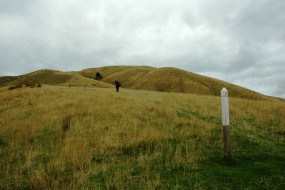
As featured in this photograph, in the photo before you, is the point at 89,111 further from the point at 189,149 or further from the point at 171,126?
the point at 189,149

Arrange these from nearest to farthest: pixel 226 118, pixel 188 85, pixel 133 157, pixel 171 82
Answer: pixel 226 118 < pixel 133 157 < pixel 188 85 < pixel 171 82

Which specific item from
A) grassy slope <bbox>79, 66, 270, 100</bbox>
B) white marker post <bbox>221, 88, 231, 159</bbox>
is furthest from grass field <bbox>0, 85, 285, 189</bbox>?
grassy slope <bbox>79, 66, 270, 100</bbox>

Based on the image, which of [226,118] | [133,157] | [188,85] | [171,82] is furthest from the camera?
[171,82]

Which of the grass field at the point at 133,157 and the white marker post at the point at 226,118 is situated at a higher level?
the white marker post at the point at 226,118

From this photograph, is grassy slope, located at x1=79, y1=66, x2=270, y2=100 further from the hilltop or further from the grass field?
the grass field

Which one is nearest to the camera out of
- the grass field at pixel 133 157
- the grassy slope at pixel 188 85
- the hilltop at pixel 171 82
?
the grass field at pixel 133 157

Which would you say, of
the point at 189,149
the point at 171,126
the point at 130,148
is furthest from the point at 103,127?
the point at 189,149

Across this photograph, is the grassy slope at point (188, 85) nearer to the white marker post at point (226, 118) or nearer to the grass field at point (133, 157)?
the grass field at point (133, 157)

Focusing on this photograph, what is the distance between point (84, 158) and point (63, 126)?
3952mm

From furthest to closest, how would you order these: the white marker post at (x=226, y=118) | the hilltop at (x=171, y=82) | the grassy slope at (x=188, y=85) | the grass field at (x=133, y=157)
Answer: the grassy slope at (x=188, y=85) < the hilltop at (x=171, y=82) < the white marker post at (x=226, y=118) < the grass field at (x=133, y=157)

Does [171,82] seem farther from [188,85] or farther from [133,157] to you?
[133,157]

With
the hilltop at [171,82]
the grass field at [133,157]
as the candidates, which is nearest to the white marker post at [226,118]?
the grass field at [133,157]

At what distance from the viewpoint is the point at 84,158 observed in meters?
4.53

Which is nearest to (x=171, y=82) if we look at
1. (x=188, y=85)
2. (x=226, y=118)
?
(x=188, y=85)
